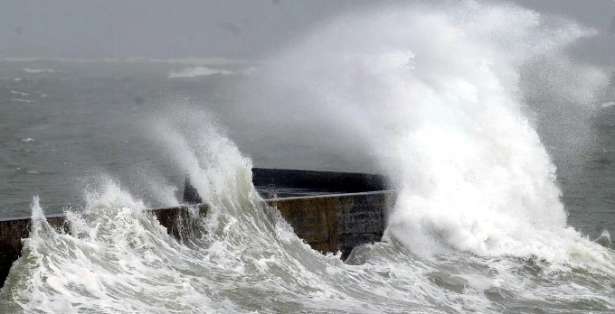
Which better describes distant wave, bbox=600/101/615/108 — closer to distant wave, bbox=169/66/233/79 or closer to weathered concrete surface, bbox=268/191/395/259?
weathered concrete surface, bbox=268/191/395/259

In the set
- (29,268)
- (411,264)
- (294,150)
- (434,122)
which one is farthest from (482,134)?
(294,150)

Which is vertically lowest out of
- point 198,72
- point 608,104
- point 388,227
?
point 388,227

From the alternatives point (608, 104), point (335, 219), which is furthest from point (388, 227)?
point (608, 104)

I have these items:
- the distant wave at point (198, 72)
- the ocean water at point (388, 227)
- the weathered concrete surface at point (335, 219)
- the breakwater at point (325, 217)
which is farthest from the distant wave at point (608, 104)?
the distant wave at point (198, 72)

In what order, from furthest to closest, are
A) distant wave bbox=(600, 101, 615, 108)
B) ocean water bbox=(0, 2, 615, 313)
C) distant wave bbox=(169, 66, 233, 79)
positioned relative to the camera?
distant wave bbox=(169, 66, 233, 79) → distant wave bbox=(600, 101, 615, 108) → ocean water bbox=(0, 2, 615, 313)

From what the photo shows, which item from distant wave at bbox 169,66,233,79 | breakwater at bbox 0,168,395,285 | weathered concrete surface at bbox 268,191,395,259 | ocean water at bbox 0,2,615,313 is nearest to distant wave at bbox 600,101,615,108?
ocean water at bbox 0,2,615,313

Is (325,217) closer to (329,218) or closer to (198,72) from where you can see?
(329,218)

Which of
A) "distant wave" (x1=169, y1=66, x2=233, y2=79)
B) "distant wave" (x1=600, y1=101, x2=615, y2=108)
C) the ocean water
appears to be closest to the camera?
the ocean water

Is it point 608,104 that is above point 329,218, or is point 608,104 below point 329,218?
above

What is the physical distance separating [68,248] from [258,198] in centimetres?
322

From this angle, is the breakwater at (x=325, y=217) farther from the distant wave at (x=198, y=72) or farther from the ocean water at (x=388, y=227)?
the distant wave at (x=198, y=72)

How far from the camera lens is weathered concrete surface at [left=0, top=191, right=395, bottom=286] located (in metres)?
12.0

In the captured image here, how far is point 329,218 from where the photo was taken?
518 inches

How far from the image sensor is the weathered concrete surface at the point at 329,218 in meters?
12.0
